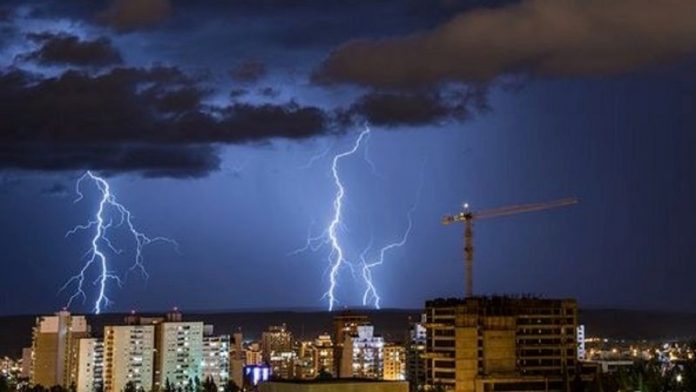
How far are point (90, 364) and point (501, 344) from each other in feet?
57.2

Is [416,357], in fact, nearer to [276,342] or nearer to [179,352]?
[179,352]

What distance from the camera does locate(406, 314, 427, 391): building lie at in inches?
1752

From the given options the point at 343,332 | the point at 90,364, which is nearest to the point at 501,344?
the point at 90,364

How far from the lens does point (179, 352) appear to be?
45375 mm

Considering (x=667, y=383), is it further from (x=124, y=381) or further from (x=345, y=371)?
(x=345, y=371)

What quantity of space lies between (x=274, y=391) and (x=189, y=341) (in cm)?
2792

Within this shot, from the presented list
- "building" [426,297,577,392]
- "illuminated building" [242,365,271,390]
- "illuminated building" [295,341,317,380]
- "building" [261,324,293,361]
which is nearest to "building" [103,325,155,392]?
"illuminated building" [242,365,271,390]

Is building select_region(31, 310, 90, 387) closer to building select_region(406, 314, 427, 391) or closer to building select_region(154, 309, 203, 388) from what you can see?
building select_region(154, 309, 203, 388)

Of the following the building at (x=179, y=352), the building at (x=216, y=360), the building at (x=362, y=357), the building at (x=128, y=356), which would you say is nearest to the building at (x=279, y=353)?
the building at (x=362, y=357)

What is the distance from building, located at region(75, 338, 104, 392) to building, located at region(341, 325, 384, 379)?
1393 cm

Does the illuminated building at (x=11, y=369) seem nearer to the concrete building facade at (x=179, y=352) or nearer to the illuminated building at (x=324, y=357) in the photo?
the concrete building facade at (x=179, y=352)

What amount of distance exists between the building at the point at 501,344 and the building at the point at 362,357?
12.1 m

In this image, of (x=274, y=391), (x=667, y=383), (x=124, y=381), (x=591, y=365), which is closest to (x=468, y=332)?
(x=591, y=365)

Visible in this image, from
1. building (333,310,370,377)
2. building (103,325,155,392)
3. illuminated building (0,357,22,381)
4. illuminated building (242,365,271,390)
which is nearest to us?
building (103,325,155,392)
